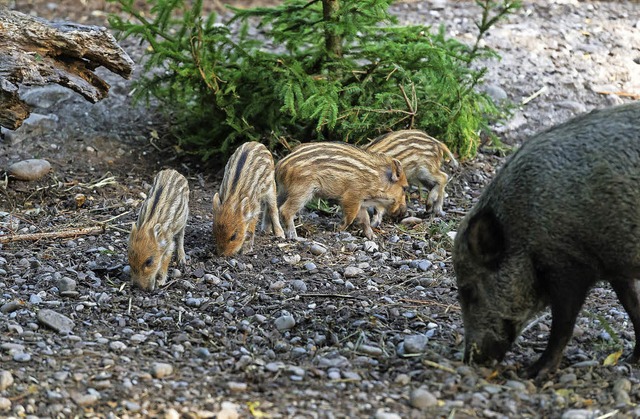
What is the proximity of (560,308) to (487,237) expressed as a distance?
53 centimetres

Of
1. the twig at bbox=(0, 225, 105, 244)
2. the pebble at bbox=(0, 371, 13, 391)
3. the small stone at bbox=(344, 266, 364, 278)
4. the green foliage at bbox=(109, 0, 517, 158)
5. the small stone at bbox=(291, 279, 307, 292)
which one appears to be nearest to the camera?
the pebble at bbox=(0, 371, 13, 391)

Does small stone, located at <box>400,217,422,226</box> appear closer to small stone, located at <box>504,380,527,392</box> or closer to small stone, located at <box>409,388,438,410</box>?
small stone, located at <box>504,380,527,392</box>

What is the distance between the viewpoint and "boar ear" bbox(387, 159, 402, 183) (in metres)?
8.20

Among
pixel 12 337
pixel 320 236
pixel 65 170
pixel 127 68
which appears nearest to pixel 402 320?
pixel 320 236

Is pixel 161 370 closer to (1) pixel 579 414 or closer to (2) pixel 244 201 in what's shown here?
(1) pixel 579 414

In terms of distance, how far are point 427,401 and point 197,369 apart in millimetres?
1276

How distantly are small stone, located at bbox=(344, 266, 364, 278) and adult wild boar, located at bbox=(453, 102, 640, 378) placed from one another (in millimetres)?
1631

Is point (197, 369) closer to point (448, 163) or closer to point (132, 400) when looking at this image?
point (132, 400)

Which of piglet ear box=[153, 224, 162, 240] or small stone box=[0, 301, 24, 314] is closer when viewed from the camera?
small stone box=[0, 301, 24, 314]

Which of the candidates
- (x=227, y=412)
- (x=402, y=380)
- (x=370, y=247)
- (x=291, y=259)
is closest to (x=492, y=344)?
(x=402, y=380)

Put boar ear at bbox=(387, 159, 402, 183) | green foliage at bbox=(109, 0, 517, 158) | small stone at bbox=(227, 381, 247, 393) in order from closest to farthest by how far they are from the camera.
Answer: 1. small stone at bbox=(227, 381, 247, 393)
2. boar ear at bbox=(387, 159, 402, 183)
3. green foliage at bbox=(109, 0, 517, 158)

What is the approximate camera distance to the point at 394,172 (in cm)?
822

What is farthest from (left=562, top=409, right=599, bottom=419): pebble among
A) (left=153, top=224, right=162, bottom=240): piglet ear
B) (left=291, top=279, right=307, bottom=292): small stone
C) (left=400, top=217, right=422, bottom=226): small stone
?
(left=400, top=217, right=422, bottom=226): small stone

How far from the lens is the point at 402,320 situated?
20.3ft
